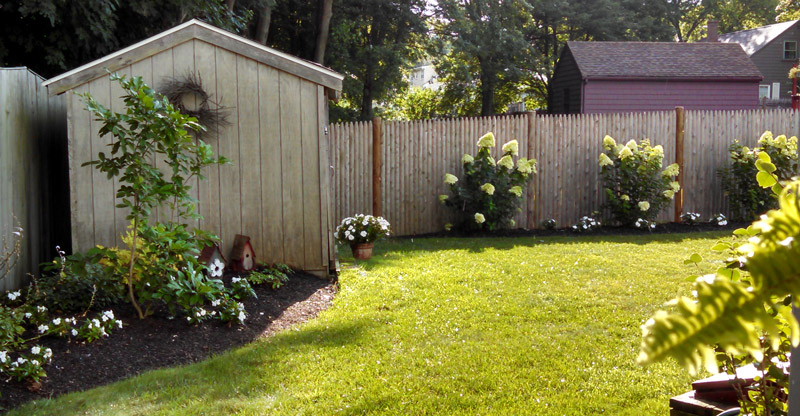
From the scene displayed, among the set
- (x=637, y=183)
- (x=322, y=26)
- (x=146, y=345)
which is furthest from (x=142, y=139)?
(x=322, y=26)

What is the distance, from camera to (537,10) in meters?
28.0

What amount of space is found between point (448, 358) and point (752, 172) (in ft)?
29.0

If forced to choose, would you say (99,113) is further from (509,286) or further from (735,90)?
(735,90)

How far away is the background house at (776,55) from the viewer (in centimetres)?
3244

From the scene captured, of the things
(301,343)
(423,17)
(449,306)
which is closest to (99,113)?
(301,343)

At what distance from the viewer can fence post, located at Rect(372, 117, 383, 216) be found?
10.9 meters

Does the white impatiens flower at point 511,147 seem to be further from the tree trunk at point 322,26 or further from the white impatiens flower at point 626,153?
the tree trunk at point 322,26

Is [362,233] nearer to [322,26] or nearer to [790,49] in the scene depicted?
→ [322,26]

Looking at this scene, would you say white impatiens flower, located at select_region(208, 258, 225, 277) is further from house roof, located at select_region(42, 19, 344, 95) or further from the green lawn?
house roof, located at select_region(42, 19, 344, 95)

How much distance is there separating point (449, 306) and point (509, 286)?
1.01m

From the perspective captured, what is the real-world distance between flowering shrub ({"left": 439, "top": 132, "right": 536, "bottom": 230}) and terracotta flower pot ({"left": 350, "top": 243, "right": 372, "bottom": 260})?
2187 mm

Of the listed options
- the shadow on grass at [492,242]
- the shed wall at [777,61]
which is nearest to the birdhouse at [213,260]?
the shadow on grass at [492,242]

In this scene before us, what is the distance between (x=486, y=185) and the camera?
34.5 feet

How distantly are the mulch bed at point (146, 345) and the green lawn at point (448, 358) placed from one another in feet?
0.68
